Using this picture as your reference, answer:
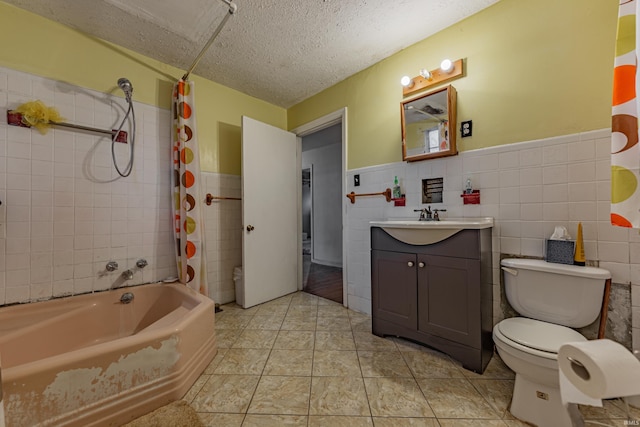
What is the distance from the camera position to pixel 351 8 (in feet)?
5.17

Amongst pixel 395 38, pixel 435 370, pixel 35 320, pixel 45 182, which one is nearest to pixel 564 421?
pixel 435 370

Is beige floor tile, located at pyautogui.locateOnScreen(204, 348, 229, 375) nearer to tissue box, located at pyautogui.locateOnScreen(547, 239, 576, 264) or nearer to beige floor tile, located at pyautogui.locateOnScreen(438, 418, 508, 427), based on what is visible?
beige floor tile, located at pyautogui.locateOnScreen(438, 418, 508, 427)

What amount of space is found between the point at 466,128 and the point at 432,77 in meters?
0.47

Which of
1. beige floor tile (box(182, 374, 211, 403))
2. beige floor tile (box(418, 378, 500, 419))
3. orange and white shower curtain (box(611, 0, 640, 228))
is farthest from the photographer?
beige floor tile (box(182, 374, 211, 403))

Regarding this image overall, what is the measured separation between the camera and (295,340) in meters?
1.79

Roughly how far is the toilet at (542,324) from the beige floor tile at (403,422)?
39 cm

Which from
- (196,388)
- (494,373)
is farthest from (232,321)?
(494,373)

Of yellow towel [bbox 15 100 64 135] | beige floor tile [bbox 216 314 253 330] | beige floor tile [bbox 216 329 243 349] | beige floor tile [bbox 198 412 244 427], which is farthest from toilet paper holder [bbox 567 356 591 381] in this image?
yellow towel [bbox 15 100 64 135]

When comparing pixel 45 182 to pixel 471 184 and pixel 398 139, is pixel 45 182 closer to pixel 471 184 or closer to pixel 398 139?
pixel 398 139

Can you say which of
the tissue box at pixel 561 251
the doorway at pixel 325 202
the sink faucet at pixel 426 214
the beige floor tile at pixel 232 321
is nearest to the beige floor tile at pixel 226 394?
the beige floor tile at pixel 232 321

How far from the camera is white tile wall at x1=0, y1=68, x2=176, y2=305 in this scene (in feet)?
5.00

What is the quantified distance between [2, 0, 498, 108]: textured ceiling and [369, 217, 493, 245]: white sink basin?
4.50 feet

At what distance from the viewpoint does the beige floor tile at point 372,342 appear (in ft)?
5.50

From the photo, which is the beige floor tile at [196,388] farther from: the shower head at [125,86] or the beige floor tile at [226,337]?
the shower head at [125,86]
